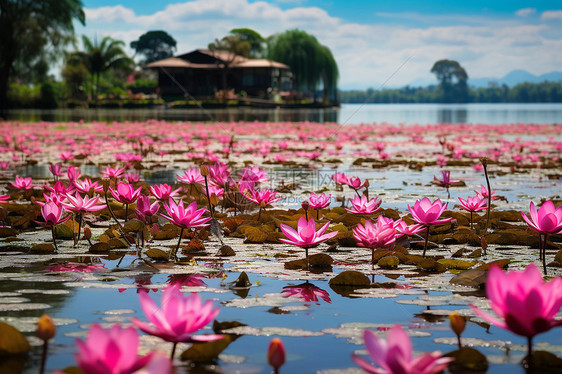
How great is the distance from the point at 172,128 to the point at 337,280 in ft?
40.8

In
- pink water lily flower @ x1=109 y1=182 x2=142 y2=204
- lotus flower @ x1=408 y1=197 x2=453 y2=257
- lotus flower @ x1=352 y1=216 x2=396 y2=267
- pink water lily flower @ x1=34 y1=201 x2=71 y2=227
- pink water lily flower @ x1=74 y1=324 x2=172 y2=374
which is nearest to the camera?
pink water lily flower @ x1=74 y1=324 x2=172 y2=374

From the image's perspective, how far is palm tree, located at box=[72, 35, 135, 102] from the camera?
145 feet

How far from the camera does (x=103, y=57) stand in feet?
146

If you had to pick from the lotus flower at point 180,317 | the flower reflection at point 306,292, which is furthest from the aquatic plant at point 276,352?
the flower reflection at point 306,292

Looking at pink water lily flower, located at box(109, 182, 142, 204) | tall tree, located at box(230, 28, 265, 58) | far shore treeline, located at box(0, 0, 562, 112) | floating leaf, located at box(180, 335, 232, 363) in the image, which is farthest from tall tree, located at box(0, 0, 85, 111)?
floating leaf, located at box(180, 335, 232, 363)

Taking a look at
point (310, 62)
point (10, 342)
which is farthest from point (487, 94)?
point (10, 342)

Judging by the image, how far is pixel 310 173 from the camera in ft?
20.9

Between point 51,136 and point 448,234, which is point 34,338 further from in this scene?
point 51,136

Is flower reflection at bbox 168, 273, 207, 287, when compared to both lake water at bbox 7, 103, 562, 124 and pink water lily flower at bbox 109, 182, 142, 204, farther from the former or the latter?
lake water at bbox 7, 103, 562, 124

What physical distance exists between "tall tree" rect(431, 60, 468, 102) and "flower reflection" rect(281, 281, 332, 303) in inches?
4864

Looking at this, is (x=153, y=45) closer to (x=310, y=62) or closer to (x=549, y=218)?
(x=310, y=62)

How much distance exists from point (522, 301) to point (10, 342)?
106cm

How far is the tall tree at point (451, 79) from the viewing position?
124 metres

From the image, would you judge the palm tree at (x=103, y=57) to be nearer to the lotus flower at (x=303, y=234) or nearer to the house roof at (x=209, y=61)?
the house roof at (x=209, y=61)
